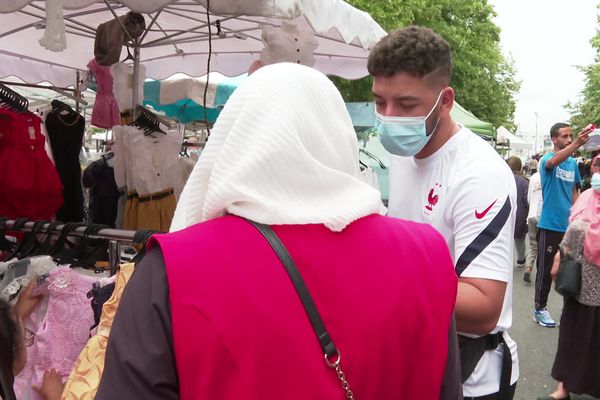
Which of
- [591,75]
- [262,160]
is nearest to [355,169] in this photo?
Result: [262,160]

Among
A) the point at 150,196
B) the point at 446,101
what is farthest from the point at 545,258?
the point at 446,101

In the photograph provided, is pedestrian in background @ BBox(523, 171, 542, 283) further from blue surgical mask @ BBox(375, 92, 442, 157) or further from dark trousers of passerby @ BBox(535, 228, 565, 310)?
blue surgical mask @ BBox(375, 92, 442, 157)

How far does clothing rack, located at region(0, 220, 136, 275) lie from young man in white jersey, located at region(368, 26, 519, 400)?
1264 mm

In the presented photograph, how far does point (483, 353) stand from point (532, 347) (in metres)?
4.35

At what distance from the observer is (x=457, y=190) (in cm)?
183

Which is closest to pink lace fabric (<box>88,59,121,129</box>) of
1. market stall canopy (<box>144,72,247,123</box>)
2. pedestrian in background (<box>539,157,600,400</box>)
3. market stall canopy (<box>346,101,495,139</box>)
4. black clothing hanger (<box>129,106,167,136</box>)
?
black clothing hanger (<box>129,106,167,136</box>)

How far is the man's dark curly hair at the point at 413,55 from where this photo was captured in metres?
1.92

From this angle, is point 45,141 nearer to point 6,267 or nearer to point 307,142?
point 6,267

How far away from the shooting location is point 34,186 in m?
3.99

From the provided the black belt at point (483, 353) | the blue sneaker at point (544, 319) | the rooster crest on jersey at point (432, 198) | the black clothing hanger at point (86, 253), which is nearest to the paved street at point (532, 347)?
the blue sneaker at point (544, 319)

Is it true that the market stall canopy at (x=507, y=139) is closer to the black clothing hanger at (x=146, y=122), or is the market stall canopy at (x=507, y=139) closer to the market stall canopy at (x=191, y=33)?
the market stall canopy at (x=191, y=33)

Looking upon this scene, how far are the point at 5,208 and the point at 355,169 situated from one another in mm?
3558

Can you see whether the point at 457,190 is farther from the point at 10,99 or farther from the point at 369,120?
the point at 369,120

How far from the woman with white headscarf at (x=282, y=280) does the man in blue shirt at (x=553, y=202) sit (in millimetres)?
5180
